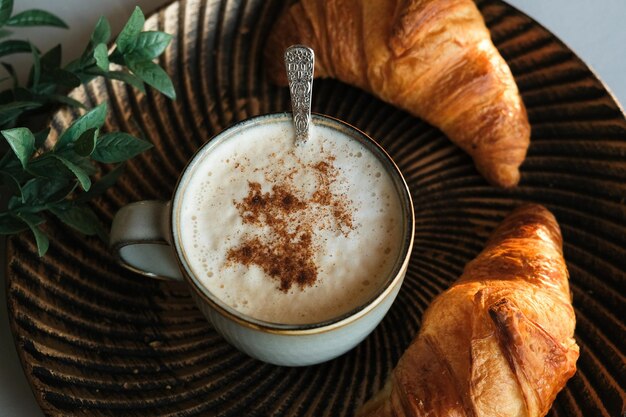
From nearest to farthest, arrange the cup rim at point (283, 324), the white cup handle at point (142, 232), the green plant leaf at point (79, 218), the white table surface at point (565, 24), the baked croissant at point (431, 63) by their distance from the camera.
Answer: the cup rim at point (283, 324) → the white cup handle at point (142, 232) → the green plant leaf at point (79, 218) → the baked croissant at point (431, 63) → the white table surface at point (565, 24)

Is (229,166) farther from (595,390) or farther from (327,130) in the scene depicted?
(595,390)

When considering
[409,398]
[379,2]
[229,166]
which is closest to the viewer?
[409,398]

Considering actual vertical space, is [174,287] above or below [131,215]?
below

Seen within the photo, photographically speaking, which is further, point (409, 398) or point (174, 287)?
point (174, 287)

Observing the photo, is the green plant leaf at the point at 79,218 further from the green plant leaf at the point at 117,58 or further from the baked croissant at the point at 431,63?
the baked croissant at the point at 431,63

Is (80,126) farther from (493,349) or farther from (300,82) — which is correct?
(493,349)

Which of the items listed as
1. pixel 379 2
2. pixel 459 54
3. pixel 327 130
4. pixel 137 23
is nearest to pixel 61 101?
pixel 137 23

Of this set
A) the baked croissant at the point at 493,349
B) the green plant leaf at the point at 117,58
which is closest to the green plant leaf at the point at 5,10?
the green plant leaf at the point at 117,58

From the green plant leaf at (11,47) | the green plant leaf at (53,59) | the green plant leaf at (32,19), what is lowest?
the green plant leaf at (53,59)
